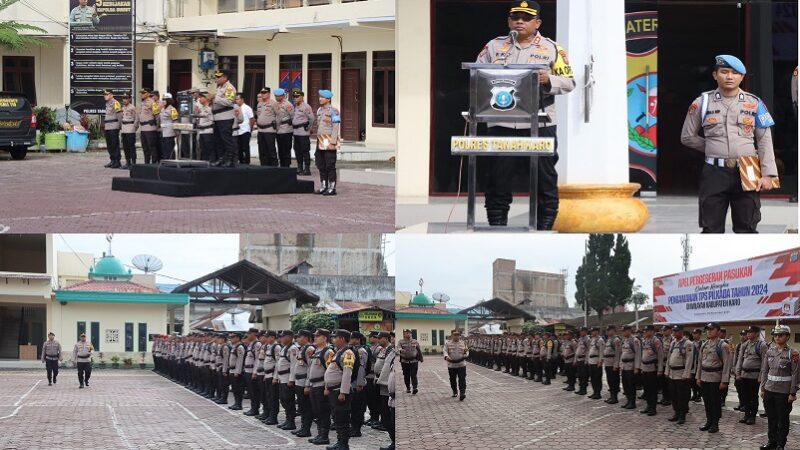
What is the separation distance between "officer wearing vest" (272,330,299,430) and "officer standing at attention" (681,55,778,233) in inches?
98.2

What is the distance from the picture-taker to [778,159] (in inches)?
440

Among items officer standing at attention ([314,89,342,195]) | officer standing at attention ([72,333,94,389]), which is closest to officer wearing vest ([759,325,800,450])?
officer standing at attention ([72,333,94,389])

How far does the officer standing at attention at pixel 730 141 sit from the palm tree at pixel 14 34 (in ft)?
15.2

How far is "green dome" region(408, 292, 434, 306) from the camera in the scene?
720 centimetres

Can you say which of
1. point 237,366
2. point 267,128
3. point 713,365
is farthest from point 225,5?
point 713,365

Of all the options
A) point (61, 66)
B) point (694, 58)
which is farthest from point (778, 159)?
point (61, 66)

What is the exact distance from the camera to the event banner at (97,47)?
32.3 feet

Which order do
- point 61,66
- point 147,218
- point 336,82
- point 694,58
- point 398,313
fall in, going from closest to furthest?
point 398,313 → point 147,218 → point 61,66 → point 336,82 → point 694,58

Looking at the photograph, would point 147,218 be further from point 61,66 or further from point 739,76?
point 739,76

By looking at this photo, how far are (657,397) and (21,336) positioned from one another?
3.57 meters

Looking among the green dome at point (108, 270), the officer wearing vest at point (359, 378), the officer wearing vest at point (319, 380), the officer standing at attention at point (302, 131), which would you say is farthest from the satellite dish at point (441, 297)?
the officer standing at attention at point (302, 131)

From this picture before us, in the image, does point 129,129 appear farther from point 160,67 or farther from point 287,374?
point 287,374

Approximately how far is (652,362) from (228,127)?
4.45 meters

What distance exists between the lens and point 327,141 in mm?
10453
